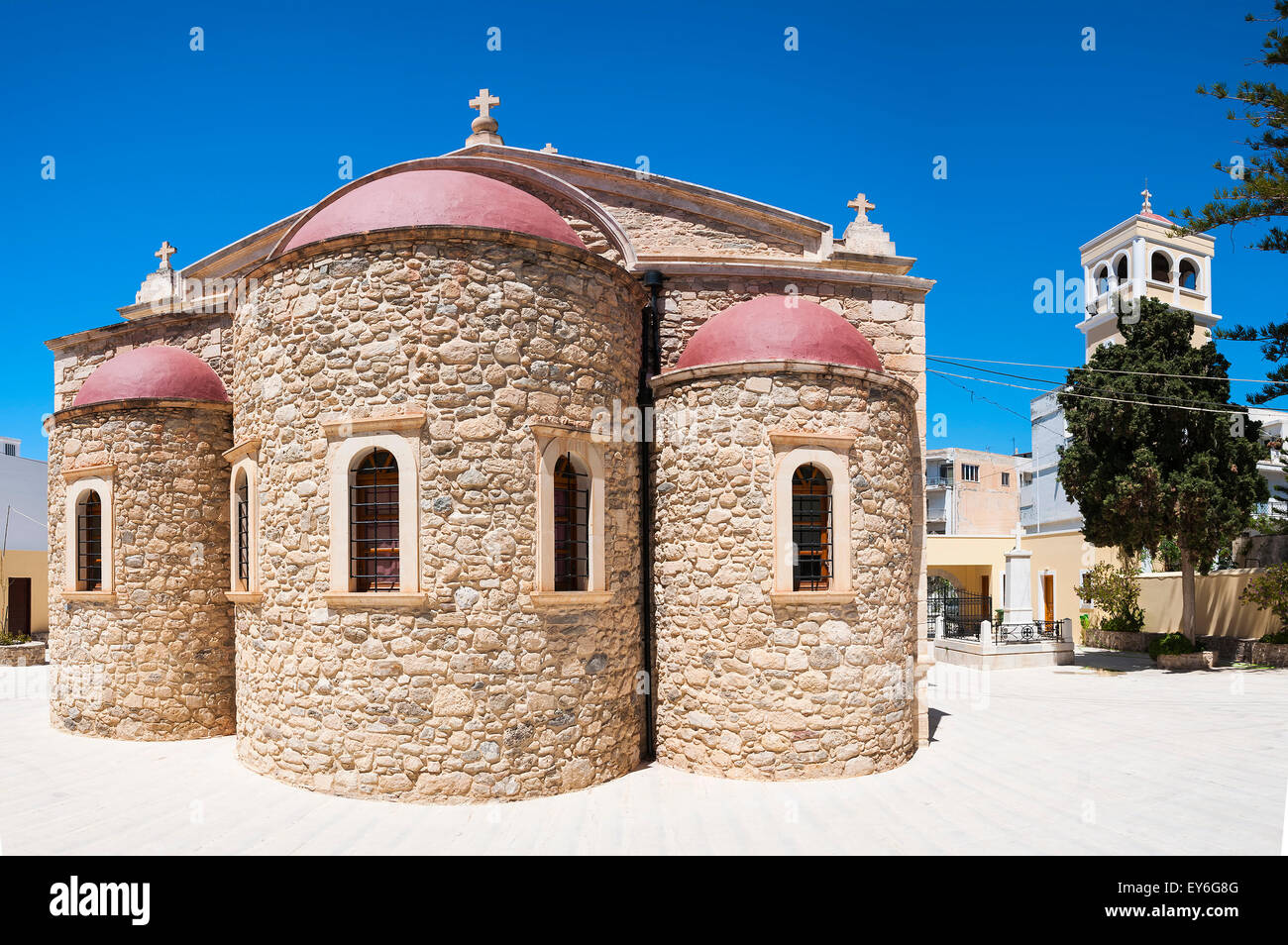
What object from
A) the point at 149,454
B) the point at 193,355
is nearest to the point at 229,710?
the point at 149,454

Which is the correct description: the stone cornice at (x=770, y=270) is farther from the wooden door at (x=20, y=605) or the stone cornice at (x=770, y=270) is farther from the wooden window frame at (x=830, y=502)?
the wooden door at (x=20, y=605)

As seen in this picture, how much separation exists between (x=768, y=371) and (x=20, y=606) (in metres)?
23.4

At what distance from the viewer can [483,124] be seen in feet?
38.9

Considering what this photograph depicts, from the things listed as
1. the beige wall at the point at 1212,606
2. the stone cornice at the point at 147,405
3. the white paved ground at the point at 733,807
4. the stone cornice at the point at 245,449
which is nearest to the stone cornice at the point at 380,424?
the stone cornice at the point at 245,449

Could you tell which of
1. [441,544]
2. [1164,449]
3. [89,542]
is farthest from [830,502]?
[1164,449]

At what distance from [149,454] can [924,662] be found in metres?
9.82

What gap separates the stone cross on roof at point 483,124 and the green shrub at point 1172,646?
17757 mm

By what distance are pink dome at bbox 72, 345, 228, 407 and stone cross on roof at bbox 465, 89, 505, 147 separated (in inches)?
191

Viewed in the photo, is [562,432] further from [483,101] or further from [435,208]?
[483,101]

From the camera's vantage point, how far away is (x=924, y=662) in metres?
9.62

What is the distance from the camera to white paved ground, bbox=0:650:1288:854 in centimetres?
630

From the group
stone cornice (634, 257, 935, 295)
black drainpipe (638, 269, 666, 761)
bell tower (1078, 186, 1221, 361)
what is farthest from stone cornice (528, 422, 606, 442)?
bell tower (1078, 186, 1221, 361)

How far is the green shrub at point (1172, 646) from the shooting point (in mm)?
18469
